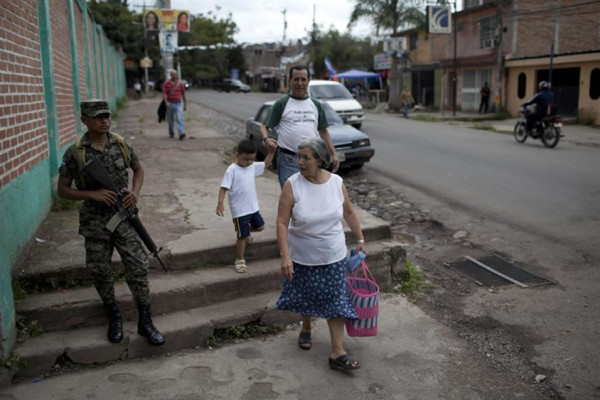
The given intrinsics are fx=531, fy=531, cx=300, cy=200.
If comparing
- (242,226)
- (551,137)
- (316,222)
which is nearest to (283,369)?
(316,222)

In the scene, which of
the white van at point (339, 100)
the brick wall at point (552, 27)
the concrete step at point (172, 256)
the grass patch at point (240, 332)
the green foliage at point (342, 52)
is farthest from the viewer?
the green foliage at point (342, 52)

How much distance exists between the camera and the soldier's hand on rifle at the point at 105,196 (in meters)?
3.53

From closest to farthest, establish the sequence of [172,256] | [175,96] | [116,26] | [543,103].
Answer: [172,256] → [175,96] → [543,103] → [116,26]

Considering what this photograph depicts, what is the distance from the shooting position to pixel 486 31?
30.5m

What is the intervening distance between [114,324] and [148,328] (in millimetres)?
263

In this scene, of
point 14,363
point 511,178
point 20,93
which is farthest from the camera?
point 511,178

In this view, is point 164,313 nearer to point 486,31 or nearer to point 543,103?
point 543,103

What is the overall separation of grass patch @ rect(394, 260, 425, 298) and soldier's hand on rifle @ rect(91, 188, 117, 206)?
2.85 m

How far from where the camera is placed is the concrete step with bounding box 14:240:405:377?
3676 millimetres

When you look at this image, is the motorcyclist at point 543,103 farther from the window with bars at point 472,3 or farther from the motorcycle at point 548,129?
the window with bars at point 472,3

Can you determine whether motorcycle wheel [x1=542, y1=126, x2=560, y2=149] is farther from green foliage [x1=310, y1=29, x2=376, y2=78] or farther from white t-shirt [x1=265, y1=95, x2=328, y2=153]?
green foliage [x1=310, y1=29, x2=376, y2=78]

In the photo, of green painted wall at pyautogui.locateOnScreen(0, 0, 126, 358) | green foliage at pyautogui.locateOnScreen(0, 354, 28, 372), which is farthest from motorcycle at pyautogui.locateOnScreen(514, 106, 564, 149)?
green foliage at pyautogui.locateOnScreen(0, 354, 28, 372)

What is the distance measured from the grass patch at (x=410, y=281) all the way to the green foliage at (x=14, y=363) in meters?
3.23

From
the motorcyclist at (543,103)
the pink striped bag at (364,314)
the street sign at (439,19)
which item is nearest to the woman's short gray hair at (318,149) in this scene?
the pink striped bag at (364,314)
